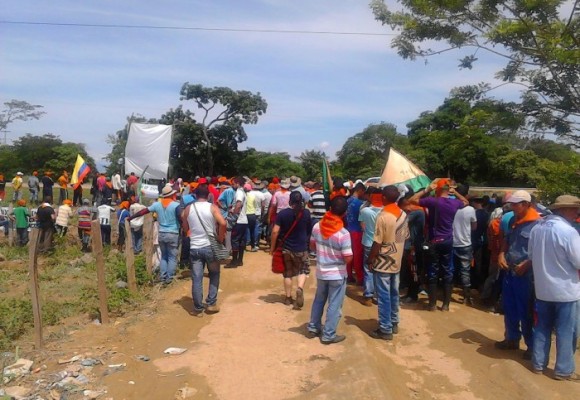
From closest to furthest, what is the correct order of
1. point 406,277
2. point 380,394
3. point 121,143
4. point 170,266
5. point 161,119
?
point 380,394 < point 406,277 < point 170,266 < point 161,119 < point 121,143

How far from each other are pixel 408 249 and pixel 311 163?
29125mm

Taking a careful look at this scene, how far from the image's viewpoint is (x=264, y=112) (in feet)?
95.4

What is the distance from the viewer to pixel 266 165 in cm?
3209

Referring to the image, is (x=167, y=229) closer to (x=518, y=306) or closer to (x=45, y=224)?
(x=518, y=306)

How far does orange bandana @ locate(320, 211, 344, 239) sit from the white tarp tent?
10342 mm

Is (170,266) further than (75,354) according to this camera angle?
Yes

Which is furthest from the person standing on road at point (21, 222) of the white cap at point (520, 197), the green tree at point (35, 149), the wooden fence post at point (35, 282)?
the green tree at point (35, 149)

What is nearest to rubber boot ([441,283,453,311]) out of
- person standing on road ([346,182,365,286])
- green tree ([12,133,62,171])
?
person standing on road ([346,182,365,286])

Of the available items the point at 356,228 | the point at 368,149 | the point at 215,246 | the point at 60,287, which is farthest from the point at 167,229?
the point at 368,149

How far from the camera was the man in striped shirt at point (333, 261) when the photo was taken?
5.78 meters

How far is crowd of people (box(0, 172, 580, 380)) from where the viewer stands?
16.7 feet

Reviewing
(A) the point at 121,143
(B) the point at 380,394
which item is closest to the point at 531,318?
(B) the point at 380,394

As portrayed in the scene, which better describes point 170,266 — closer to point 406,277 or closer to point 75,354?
point 75,354

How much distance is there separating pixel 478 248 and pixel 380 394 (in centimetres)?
428
